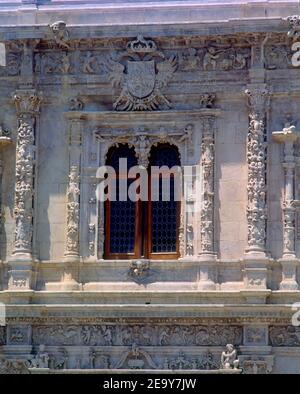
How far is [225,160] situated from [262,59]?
6.01 ft

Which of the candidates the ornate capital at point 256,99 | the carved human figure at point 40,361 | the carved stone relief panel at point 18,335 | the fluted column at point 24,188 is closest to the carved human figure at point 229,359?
the carved human figure at point 40,361

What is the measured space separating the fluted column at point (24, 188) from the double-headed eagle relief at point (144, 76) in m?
1.49

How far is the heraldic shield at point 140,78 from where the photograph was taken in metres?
36.5

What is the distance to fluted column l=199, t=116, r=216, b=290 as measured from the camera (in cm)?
3588

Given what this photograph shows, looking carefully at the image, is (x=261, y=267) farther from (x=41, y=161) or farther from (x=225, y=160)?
(x=41, y=161)

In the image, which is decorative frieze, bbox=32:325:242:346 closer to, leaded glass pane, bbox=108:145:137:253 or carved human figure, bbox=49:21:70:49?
leaded glass pane, bbox=108:145:137:253

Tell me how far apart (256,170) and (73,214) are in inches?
127

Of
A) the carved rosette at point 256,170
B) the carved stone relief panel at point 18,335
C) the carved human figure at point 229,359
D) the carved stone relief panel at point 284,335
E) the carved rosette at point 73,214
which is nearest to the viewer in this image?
the carved human figure at point 229,359

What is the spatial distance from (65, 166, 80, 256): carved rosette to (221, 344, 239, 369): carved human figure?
3.12 metres

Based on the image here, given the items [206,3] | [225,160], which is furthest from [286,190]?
[206,3]

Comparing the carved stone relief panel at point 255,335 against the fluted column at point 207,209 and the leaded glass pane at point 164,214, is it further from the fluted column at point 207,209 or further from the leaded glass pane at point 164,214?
the leaded glass pane at point 164,214

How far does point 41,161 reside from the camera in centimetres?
3669

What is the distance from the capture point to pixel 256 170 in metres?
35.9

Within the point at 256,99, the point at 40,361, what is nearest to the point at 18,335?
the point at 40,361
